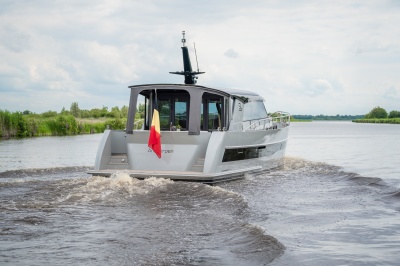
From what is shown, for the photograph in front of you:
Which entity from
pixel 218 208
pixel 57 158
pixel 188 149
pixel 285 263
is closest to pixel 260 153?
pixel 188 149

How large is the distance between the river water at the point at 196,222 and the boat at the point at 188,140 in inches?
23.7

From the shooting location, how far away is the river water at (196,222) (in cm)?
710

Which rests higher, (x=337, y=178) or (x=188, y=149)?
(x=188, y=149)

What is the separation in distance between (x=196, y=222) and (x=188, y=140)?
5.06 m

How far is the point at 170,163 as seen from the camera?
46.3 ft

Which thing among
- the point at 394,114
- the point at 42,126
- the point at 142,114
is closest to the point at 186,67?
the point at 142,114

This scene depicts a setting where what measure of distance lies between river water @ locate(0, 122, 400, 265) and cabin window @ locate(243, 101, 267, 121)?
2.69 metres

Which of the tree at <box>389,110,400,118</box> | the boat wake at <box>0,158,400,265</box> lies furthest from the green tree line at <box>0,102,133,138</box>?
the tree at <box>389,110,400,118</box>

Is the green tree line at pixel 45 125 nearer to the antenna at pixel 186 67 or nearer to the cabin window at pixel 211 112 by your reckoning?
→ the antenna at pixel 186 67

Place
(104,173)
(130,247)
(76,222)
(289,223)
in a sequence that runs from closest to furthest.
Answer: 1. (130,247)
2. (76,222)
3. (289,223)
4. (104,173)

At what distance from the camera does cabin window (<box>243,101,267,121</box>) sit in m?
17.4

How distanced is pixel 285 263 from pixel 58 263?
2920 mm

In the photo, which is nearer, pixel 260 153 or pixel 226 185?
pixel 226 185

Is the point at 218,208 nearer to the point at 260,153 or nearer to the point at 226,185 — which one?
the point at 226,185
